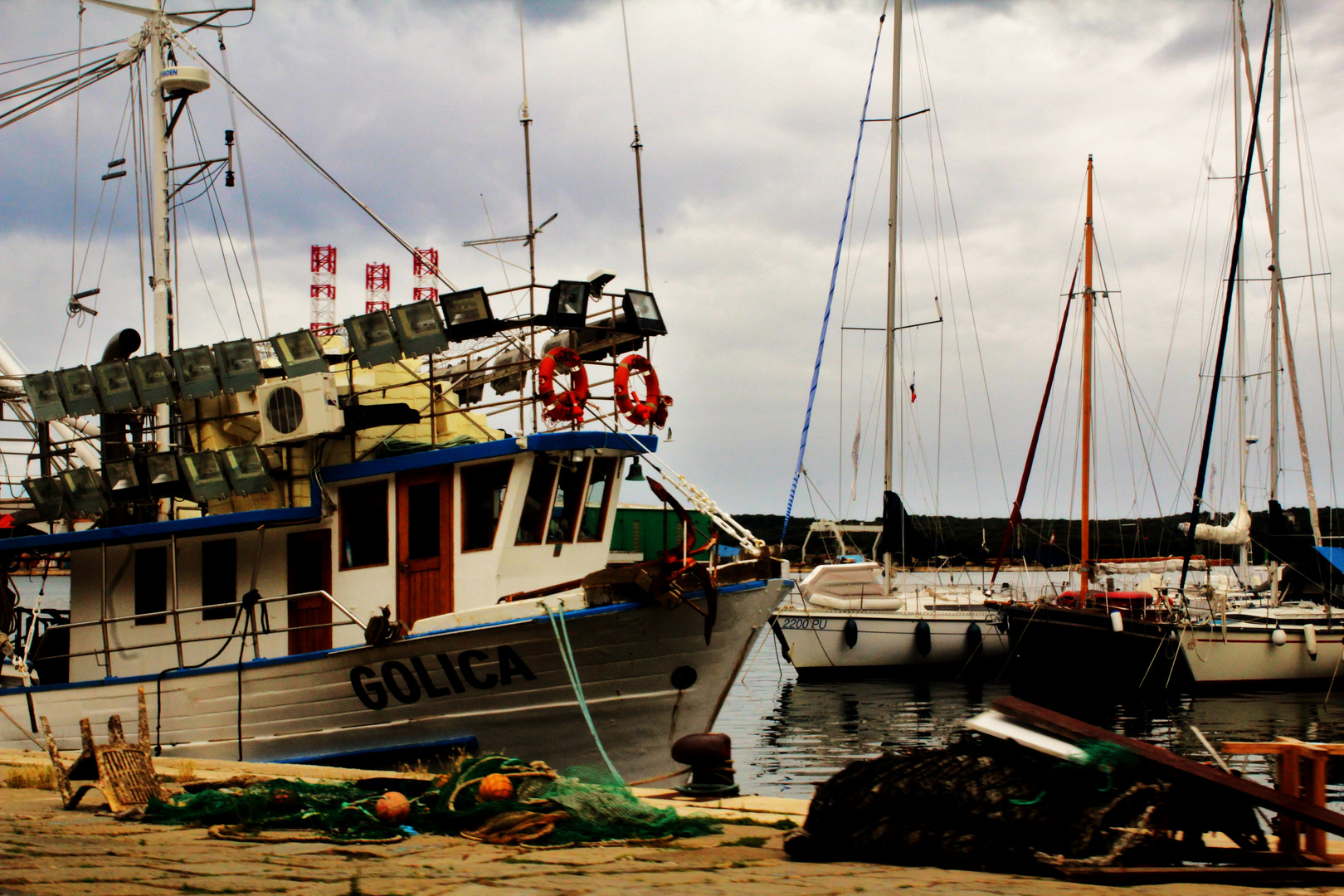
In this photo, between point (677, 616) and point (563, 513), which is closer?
point (677, 616)

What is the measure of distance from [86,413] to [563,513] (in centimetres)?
571

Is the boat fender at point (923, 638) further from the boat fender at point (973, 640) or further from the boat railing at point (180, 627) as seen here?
the boat railing at point (180, 627)

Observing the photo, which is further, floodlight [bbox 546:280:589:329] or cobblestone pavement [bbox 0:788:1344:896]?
floodlight [bbox 546:280:589:329]

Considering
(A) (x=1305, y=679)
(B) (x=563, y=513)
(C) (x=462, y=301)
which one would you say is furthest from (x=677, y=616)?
(A) (x=1305, y=679)

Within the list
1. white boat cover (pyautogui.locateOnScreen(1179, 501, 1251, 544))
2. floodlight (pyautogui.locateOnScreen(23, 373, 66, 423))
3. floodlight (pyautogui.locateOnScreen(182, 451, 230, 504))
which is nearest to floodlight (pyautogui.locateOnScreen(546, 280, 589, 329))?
floodlight (pyautogui.locateOnScreen(182, 451, 230, 504))

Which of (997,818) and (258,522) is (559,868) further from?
(258,522)

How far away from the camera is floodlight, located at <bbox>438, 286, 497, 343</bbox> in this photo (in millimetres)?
10977

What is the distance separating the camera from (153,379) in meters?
12.2

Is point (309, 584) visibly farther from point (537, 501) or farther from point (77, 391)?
point (77, 391)

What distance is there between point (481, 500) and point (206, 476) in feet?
9.87

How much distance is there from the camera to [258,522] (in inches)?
444

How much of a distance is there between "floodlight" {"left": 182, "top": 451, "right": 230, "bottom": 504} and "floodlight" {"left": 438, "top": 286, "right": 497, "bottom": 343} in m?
2.80

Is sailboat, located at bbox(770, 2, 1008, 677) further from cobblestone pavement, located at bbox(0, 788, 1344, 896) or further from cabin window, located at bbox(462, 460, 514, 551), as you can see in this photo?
cobblestone pavement, located at bbox(0, 788, 1344, 896)

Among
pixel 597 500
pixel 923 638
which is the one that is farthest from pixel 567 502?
pixel 923 638
